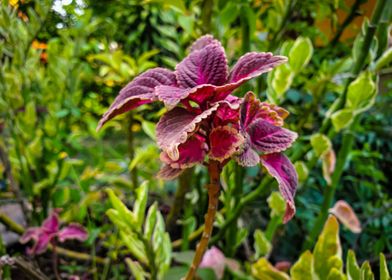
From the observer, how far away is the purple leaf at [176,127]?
0.30 m

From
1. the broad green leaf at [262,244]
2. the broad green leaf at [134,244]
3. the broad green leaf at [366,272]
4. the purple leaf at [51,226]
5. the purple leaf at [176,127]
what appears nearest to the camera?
the purple leaf at [176,127]

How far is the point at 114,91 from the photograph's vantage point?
2.87 feet

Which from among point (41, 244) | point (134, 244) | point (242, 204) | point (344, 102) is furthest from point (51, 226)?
point (344, 102)

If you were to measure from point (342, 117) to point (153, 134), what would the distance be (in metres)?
0.35

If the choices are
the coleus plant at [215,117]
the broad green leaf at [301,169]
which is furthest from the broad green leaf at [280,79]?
the coleus plant at [215,117]

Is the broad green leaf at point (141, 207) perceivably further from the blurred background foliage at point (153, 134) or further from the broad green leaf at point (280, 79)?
the broad green leaf at point (280, 79)

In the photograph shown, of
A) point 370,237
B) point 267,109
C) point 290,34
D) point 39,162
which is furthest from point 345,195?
point 267,109

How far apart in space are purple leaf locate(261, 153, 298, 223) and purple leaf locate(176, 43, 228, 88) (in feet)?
0.26

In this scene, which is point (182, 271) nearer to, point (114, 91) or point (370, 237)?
point (114, 91)

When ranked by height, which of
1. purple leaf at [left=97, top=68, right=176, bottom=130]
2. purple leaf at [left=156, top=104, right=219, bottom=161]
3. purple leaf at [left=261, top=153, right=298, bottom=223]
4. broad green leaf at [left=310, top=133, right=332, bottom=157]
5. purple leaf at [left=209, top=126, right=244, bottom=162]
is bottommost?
broad green leaf at [left=310, top=133, right=332, bottom=157]

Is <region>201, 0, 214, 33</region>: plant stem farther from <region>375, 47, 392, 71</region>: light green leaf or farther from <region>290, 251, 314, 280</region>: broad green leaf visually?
<region>290, 251, 314, 280</region>: broad green leaf

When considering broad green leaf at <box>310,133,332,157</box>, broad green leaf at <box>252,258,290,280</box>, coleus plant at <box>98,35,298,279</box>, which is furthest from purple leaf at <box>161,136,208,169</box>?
broad green leaf at <box>310,133,332,157</box>

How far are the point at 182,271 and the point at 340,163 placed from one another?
0.33 meters

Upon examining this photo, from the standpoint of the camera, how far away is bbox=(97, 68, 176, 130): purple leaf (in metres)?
0.34
